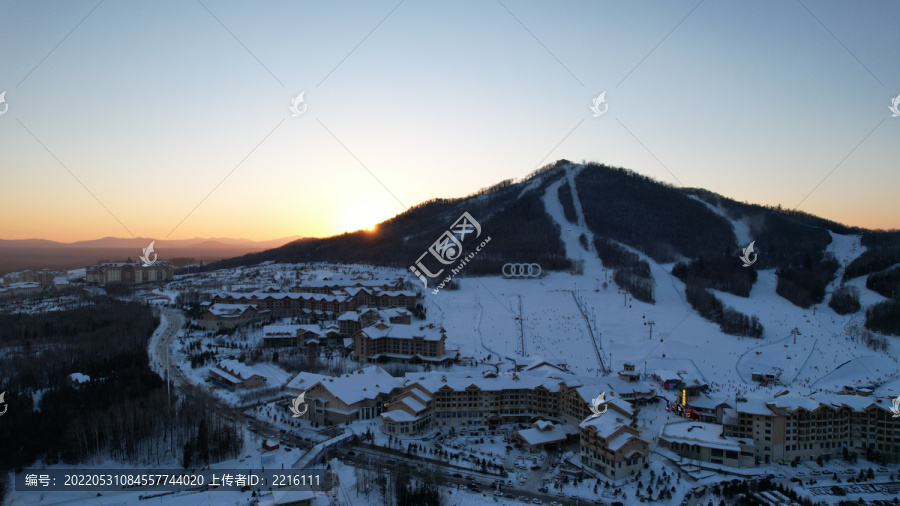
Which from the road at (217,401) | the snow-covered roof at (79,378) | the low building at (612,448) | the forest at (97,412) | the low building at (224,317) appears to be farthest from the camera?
the low building at (224,317)

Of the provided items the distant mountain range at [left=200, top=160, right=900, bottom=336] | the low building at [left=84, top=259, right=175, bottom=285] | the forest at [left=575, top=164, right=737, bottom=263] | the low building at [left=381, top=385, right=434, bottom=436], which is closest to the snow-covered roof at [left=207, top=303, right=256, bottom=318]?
the distant mountain range at [left=200, top=160, right=900, bottom=336]

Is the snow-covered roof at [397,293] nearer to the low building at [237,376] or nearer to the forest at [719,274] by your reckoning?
the low building at [237,376]

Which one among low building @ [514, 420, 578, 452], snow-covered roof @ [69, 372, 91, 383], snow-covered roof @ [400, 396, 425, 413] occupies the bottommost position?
low building @ [514, 420, 578, 452]

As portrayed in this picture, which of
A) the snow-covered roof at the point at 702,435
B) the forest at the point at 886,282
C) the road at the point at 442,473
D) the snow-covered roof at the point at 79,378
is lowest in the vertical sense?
the road at the point at 442,473

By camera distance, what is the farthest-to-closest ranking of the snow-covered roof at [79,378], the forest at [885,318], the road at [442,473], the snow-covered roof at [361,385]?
the forest at [885,318], the snow-covered roof at [79,378], the snow-covered roof at [361,385], the road at [442,473]

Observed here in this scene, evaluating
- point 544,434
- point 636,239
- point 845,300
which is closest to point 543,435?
point 544,434

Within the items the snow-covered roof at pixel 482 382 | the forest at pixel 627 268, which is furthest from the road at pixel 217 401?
the forest at pixel 627 268

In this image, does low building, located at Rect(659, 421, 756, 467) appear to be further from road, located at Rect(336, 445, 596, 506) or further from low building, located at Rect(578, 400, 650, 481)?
road, located at Rect(336, 445, 596, 506)

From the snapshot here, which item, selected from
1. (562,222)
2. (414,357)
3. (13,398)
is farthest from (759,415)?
(562,222)

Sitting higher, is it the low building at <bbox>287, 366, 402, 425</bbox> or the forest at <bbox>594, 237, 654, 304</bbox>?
the forest at <bbox>594, 237, 654, 304</bbox>

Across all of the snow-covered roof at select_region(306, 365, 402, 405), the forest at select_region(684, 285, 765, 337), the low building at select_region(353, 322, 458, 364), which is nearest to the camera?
the snow-covered roof at select_region(306, 365, 402, 405)
